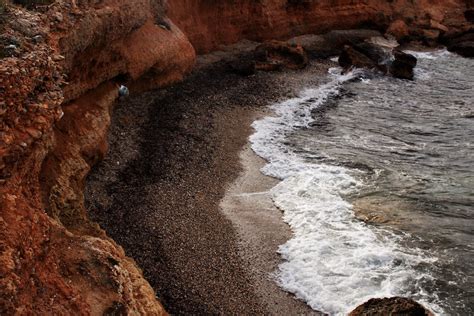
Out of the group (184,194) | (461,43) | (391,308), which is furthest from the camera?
(461,43)

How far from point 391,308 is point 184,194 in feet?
22.3

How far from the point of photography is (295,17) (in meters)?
31.1

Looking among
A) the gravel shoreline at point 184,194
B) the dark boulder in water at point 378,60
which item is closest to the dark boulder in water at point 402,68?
the dark boulder in water at point 378,60

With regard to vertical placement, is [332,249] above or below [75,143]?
below

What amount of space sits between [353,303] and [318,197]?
4.44 meters

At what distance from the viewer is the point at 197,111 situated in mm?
19781

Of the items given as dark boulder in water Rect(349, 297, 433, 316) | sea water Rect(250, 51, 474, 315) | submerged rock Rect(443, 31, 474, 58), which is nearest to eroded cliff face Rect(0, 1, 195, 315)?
dark boulder in water Rect(349, 297, 433, 316)

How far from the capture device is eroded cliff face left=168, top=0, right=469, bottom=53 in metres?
26.2

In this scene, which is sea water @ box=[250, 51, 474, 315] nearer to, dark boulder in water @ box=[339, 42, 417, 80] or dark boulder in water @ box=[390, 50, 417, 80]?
dark boulder in water @ box=[390, 50, 417, 80]

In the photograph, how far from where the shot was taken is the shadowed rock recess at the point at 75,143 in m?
7.15

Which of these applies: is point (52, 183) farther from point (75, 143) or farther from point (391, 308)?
point (391, 308)

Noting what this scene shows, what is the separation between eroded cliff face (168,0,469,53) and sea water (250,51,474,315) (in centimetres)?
639

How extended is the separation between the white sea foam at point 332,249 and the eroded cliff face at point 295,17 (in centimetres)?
1153

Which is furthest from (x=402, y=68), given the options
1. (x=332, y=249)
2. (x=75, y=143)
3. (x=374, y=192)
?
(x=75, y=143)
